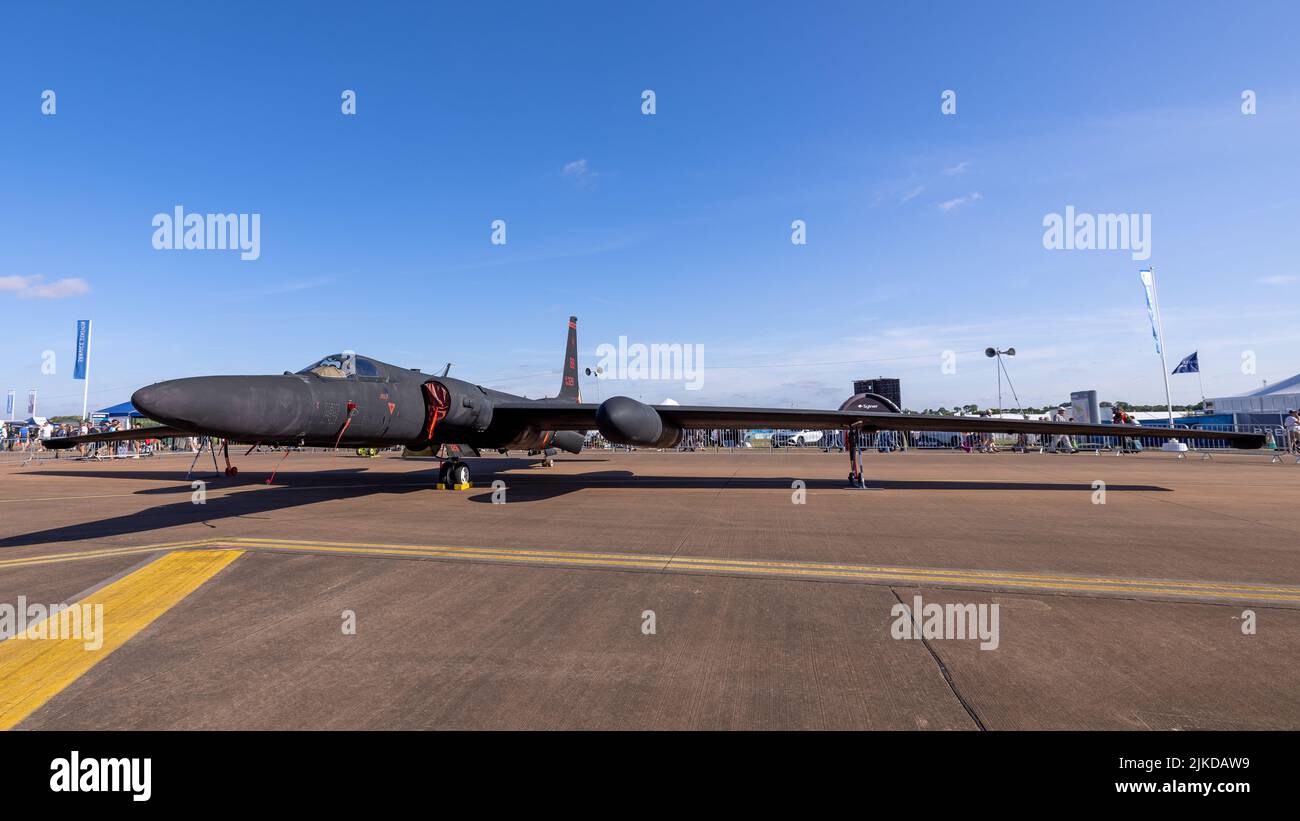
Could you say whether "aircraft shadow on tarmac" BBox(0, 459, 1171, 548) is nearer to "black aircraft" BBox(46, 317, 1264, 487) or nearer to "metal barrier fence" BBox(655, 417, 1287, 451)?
"black aircraft" BBox(46, 317, 1264, 487)

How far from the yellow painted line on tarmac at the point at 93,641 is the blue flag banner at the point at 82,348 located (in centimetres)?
5599

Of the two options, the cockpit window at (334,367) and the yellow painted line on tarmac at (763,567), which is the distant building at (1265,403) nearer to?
the yellow painted line on tarmac at (763,567)

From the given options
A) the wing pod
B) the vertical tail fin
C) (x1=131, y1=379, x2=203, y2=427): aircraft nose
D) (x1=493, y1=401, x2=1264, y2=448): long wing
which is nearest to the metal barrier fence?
the vertical tail fin

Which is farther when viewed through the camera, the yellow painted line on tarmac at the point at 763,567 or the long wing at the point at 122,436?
the long wing at the point at 122,436

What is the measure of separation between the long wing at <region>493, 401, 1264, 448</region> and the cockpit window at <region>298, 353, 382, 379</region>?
13.7 feet

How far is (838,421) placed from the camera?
1416 centimetres

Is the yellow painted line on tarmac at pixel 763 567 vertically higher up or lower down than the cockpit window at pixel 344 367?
lower down

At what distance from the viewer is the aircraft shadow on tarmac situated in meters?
8.94

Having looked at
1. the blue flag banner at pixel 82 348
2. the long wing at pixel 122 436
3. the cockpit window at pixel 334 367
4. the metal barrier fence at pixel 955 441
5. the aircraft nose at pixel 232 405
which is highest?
the blue flag banner at pixel 82 348

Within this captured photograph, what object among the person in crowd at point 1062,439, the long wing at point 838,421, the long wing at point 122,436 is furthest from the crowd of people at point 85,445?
the person in crowd at point 1062,439

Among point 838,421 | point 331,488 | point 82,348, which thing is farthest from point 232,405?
point 82,348

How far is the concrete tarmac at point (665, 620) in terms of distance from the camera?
3002 mm
